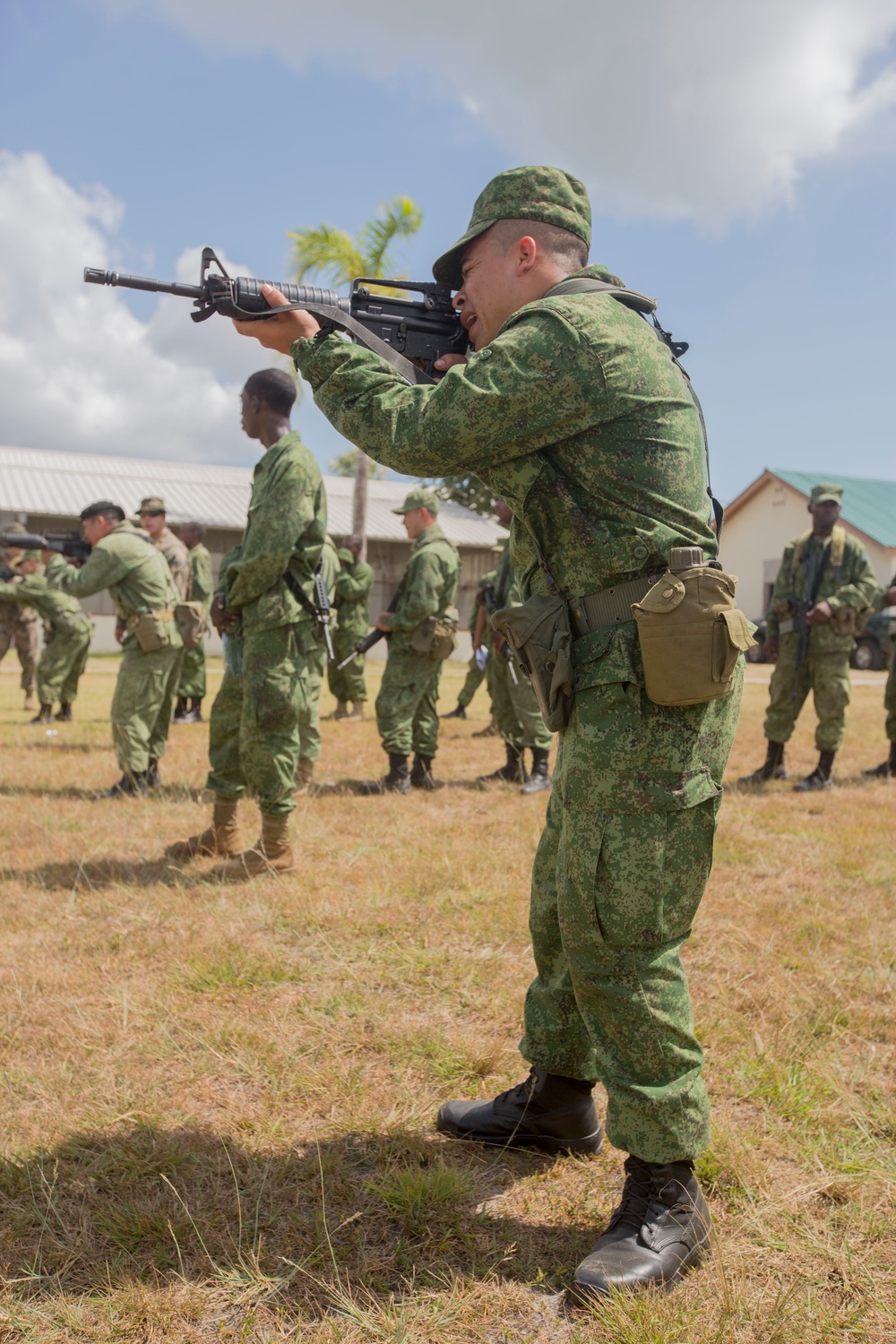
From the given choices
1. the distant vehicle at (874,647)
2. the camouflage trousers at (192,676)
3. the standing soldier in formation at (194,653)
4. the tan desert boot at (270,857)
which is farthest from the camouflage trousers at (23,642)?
the distant vehicle at (874,647)

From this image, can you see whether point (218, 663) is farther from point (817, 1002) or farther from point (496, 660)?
point (817, 1002)

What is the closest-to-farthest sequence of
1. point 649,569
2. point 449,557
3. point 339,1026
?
point 649,569 < point 339,1026 < point 449,557

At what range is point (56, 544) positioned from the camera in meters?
8.26

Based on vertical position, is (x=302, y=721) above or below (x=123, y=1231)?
above

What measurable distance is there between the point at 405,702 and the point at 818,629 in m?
3.31

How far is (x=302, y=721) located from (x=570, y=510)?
9.53 ft

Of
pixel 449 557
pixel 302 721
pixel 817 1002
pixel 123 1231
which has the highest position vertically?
pixel 449 557

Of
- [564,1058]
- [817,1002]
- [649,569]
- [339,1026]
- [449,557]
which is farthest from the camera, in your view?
[449,557]

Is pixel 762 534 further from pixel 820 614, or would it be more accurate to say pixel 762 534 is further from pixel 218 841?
pixel 218 841

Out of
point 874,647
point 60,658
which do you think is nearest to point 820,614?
point 60,658

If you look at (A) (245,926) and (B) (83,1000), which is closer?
(B) (83,1000)

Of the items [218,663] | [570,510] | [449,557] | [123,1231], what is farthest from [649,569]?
[218,663]

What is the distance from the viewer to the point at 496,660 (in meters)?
7.82

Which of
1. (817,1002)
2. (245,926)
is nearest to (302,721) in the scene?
(245,926)
